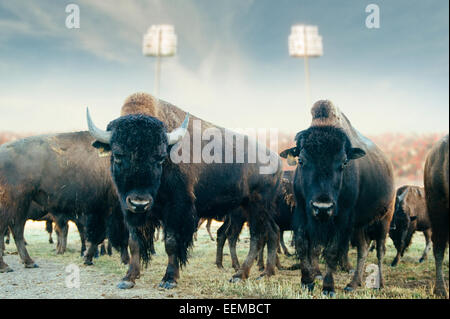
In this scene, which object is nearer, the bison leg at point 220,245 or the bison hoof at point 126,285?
the bison hoof at point 126,285

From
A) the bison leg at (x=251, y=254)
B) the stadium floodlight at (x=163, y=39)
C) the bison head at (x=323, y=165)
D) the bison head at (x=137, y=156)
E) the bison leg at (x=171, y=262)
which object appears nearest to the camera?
the bison head at (x=323, y=165)

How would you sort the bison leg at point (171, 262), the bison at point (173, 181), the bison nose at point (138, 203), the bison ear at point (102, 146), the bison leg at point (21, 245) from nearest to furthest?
the bison nose at point (138, 203) → the bison at point (173, 181) → the bison ear at point (102, 146) → the bison leg at point (171, 262) → the bison leg at point (21, 245)

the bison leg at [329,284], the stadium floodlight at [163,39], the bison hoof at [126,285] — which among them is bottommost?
the bison hoof at [126,285]

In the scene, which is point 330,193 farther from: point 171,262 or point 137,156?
point 171,262

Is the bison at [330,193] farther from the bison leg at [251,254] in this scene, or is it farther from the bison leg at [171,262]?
the bison leg at [171,262]

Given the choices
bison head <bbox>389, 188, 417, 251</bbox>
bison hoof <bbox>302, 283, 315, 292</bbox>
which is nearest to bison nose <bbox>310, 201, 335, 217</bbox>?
bison hoof <bbox>302, 283, 315, 292</bbox>

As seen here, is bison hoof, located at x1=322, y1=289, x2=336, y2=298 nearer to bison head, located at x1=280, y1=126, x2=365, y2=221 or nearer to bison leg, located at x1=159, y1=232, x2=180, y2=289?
bison head, located at x1=280, y1=126, x2=365, y2=221

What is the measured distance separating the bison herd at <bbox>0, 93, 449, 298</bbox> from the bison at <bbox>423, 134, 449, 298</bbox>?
0.04 ft

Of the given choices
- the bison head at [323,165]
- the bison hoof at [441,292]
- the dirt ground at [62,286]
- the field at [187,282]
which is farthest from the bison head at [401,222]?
the dirt ground at [62,286]

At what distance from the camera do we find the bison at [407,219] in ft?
31.5

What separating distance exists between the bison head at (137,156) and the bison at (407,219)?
244 inches

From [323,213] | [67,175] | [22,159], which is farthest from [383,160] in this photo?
[22,159]

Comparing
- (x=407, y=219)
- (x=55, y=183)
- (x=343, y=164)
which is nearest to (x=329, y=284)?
(x=343, y=164)

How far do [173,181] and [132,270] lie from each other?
147cm
